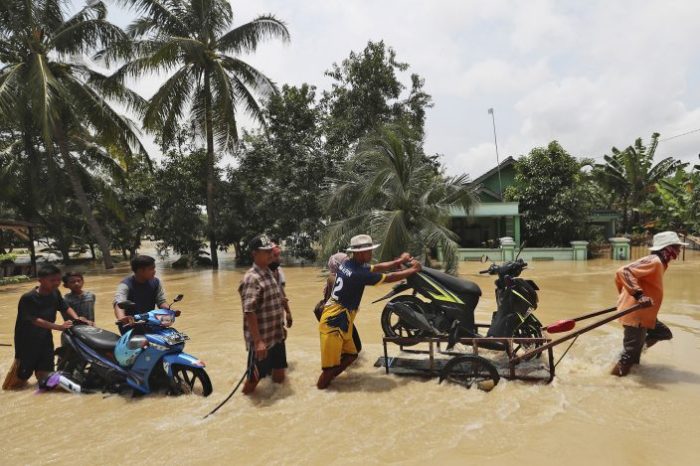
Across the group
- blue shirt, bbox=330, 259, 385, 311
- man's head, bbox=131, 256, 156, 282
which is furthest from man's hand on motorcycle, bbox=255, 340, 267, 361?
man's head, bbox=131, 256, 156, 282

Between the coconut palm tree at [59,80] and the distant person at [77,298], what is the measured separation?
1284 cm

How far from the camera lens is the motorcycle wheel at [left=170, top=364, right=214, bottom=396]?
4602 mm

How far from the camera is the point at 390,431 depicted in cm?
396

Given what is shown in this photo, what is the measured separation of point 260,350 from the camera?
14.1ft

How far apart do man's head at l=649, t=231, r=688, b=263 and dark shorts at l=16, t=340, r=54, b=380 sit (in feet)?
21.1

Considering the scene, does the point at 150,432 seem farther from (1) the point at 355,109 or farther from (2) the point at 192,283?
(1) the point at 355,109

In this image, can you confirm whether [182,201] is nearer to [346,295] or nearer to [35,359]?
[35,359]

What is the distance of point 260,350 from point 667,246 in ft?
13.5

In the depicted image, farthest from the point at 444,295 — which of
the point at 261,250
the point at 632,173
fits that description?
the point at 632,173

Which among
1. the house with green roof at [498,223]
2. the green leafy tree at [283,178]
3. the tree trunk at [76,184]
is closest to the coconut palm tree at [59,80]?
Answer: the tree trunk at [76,184]

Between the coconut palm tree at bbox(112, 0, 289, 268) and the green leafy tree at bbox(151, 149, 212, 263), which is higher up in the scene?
the coconut palm tree at bbox(112, 0, 289, 268)

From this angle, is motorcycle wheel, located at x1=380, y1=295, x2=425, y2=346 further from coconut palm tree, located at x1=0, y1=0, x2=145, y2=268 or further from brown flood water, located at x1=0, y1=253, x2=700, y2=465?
coconut palm tree, located at x1=0, y1=0, x2=145, y2=268

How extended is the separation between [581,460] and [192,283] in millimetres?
14470

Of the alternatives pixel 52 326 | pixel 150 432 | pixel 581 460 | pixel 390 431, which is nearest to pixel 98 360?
pixel 52 326
